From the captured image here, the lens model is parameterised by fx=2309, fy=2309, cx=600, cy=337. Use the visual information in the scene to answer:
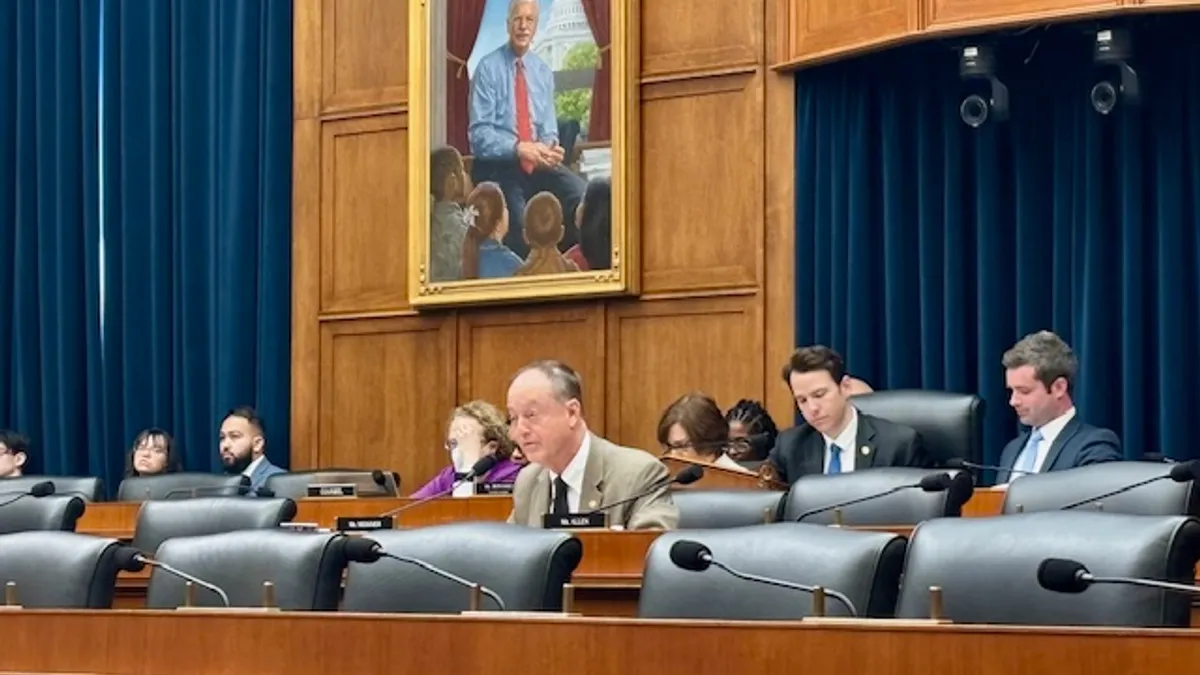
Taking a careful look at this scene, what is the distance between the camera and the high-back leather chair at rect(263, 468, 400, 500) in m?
8.91

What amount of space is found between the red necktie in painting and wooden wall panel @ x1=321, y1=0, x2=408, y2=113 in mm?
732

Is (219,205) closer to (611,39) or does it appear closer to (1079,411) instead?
(611,39)

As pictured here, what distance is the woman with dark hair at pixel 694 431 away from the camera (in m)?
7.82

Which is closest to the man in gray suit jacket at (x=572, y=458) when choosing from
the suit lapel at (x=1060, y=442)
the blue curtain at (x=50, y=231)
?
the suit lapel at (x=1060, y=442)

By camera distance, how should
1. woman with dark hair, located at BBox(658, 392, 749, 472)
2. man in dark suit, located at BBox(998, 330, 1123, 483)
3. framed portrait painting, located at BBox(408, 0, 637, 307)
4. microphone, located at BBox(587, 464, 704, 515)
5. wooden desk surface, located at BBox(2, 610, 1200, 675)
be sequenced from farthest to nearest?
framed portrait painting, located at BBox(408, 0, 637, 307) < woman with dark hair, located at BBox(658, 392, 749, 472) < man in dark suit, located at BBox(998, 330, 1123, 483) < microphone, located at BBox(587, 464, 704, 515) < wooden desk surface, located at BBox(2, 610, 1200, 675)

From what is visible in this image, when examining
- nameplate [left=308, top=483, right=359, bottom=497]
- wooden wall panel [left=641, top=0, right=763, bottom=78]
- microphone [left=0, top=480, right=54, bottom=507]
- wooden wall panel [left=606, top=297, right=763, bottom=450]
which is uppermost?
wooden wall panel [left=641, top=0, right=763, bottom=78]

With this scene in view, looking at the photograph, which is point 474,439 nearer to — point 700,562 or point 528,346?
point 528,346

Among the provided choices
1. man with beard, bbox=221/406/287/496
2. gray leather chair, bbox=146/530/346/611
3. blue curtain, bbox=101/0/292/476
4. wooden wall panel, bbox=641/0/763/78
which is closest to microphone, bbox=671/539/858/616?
gray leather chair, bbox=146/530/346/611

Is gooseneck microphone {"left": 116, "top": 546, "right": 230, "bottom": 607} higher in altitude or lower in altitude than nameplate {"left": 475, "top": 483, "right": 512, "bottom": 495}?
higher

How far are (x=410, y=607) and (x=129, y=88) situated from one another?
7654mm

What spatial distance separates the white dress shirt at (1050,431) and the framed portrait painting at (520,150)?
9.32ft

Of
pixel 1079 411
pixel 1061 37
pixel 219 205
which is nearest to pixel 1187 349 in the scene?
pixel 1079 411

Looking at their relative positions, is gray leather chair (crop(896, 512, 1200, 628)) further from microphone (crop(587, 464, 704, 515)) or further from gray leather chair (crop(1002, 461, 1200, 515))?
microphone (crop(587, 464, 704, 515))

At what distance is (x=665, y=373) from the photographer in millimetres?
10016
